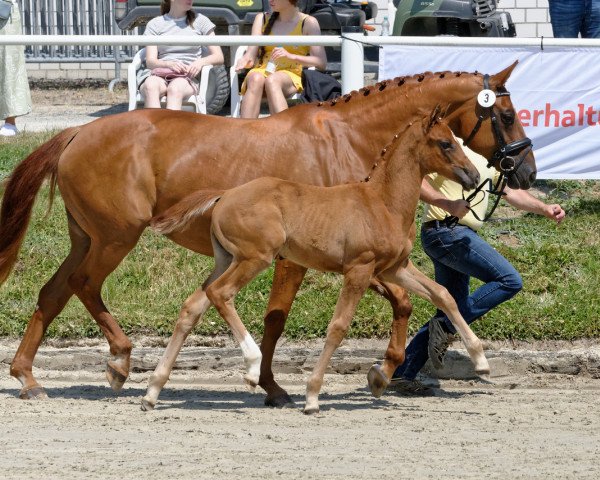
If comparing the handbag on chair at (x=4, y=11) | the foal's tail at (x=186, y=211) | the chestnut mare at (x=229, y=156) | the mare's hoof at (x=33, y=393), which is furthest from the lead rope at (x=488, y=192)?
the handbag on chair at (x=4, y=11)

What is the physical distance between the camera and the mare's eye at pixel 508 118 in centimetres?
716

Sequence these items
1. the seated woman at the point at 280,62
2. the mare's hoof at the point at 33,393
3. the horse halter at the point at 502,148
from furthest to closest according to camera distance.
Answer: the seated woman at the point at 280,62, the mare's hoof at the point at 33,393, the horse halter at the point at 502,148

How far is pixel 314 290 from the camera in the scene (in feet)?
29.8

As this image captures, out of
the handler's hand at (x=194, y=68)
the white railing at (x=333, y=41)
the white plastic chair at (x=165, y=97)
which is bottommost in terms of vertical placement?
the white plastic chair at (x=165, y=97)

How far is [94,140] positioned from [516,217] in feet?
14.1

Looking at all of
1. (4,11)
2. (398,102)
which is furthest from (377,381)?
(4,11)

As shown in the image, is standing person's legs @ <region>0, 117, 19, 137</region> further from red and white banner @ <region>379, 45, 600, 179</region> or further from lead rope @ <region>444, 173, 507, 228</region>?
lead rope @ <region>444, 173, 507, 228</region>

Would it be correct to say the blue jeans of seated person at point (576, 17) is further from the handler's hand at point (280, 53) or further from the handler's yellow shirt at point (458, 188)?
the handler's yellow shirt at point (458, 188)

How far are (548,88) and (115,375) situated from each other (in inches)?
175

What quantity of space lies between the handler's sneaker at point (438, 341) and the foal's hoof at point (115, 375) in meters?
1.94

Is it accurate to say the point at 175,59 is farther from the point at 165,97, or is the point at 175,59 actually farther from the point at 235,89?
the point at 235,89

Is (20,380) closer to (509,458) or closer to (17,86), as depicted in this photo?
(509,458)

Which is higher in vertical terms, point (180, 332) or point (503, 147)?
point (503, 147)

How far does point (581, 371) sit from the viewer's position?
27.1 ft
